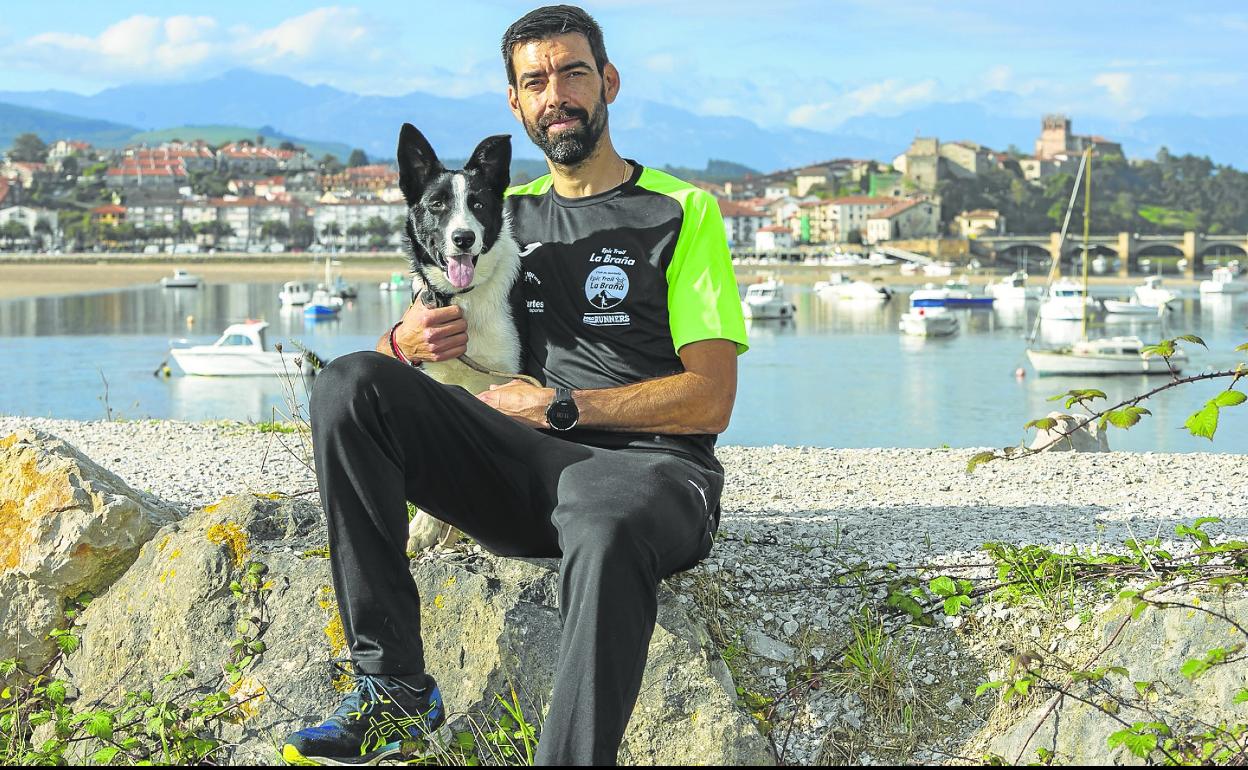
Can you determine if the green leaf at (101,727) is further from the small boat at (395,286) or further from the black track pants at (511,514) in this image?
the small boat at (395,286)

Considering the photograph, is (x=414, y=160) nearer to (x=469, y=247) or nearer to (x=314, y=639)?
(x=469, y=247)

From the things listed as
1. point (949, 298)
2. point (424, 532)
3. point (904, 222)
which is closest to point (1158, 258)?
point (904, 222)

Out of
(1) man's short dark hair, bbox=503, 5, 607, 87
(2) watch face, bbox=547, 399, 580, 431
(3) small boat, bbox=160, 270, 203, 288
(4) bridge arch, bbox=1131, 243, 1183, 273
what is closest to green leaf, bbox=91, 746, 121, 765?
(2) watch face, bbox=547, 399, 580, 431

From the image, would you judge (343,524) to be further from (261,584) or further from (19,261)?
(19,261)

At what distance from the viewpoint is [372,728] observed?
2.76 meters

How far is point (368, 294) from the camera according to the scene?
215ft

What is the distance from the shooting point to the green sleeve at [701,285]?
319cm

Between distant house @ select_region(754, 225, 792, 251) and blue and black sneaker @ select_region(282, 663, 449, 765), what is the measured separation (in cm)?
11431

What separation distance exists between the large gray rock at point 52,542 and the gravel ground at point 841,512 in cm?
168

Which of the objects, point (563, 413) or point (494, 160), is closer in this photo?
point (563, 413)

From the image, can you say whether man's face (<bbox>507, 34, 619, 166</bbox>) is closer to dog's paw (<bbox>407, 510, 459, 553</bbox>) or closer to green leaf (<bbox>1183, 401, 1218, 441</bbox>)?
dog's paw (<bbox>407, 510, 459, 553</bbox>)

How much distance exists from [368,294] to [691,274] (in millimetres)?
63924

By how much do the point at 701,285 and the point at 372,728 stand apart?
134 centimetres

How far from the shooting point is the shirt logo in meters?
3.28
